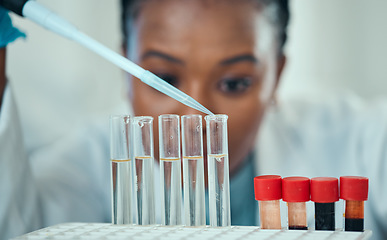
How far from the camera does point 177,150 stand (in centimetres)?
79

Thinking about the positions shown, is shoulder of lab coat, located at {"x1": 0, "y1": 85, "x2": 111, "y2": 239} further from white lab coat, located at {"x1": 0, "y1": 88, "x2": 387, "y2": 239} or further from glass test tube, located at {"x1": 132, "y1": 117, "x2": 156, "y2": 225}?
glass test tube, located at {"x1": 132, "y1": 117, "x2": 156, "y2": 225}

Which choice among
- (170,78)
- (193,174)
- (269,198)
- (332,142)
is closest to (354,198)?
(269,198)

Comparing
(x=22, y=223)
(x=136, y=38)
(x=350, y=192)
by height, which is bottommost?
(x=22, y=223)

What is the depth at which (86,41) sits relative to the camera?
2.61 ft

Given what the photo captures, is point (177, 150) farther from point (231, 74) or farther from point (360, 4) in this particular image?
point (360, 4)

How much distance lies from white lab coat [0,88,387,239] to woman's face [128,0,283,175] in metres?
0.07

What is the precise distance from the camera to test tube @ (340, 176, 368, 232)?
0.72 metres

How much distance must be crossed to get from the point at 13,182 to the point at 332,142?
830mm

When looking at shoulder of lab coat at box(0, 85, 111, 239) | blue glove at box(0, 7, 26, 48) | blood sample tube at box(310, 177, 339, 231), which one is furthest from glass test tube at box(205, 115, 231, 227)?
shoulder of lab coat at box(0, 85, 111, 239)

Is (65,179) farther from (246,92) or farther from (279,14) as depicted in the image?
(279,14)

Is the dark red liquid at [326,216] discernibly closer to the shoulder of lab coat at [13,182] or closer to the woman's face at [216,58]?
the woman's face at [216,58]

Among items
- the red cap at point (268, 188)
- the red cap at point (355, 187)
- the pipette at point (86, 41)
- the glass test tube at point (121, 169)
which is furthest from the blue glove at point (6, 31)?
the red cap at point (355, 187)

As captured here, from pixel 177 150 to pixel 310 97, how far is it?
0.65 metres

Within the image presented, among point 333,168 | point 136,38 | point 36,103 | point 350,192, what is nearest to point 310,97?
point 333,168
